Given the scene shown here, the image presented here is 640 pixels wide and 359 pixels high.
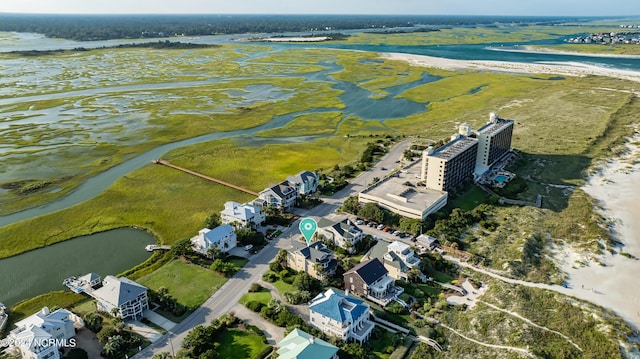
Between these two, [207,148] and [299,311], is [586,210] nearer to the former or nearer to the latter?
[299,311]

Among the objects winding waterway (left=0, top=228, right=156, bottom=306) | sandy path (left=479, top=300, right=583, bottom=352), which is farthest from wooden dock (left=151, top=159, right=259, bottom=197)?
sandy path (left=479, top=300, right=583, bottom=352)

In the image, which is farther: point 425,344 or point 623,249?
point 623,249

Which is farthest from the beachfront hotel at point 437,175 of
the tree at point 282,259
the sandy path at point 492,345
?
the sandy path at point 492,345

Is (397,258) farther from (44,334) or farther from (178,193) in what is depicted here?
(178,193)

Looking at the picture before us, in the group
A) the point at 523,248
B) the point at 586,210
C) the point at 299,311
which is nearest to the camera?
the point at 299,311

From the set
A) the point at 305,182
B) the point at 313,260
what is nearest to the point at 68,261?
the point at 313,260

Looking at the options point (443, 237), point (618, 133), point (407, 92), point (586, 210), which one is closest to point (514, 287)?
point (443, 237)

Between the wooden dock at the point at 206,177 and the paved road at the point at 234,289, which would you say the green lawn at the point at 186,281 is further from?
the wooden dock at the point at 206,177
